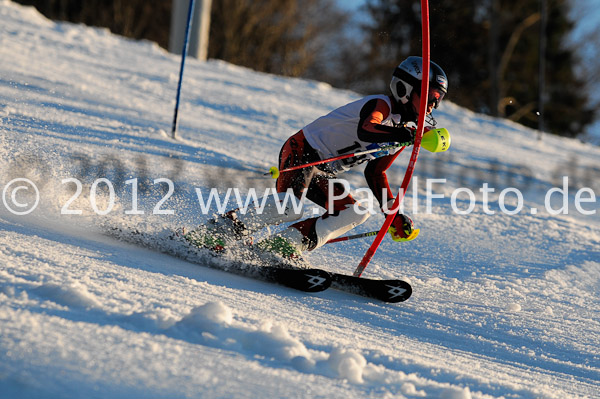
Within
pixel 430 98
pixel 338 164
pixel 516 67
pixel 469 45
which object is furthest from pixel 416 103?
pixel 516 67

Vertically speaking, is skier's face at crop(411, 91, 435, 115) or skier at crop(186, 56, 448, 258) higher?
skier's face at crop(411, 91, 435, 115)

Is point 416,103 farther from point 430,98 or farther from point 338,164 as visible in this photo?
point 338,164

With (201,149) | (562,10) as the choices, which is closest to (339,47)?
(562,10)

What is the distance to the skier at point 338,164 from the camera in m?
4.09

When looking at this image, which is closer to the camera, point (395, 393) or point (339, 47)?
point (395, 393)

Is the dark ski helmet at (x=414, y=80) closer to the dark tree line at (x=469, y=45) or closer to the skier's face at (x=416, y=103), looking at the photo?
the skier's face at (x=416, y=103)

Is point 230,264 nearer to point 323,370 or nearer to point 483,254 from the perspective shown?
point 323,370

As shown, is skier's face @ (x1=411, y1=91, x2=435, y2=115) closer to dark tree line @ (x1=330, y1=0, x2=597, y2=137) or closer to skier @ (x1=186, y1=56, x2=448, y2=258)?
skier @ (x1=186, y1=56, x2=448, y2=258)

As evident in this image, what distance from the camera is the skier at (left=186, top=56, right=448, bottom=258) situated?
4094 mm

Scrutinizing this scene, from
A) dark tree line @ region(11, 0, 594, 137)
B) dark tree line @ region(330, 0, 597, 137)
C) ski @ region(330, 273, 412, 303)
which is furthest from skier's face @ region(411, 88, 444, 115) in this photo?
dark tree line @ region(11, 0, 594, 137)

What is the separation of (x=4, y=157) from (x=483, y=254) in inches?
163

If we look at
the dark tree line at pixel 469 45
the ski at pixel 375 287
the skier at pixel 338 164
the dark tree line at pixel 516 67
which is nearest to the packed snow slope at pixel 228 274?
the ski at pixel 375 287

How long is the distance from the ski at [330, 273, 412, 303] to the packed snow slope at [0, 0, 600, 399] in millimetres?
73

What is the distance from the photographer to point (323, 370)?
99.8 inches
